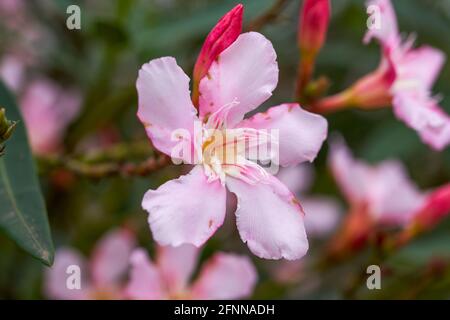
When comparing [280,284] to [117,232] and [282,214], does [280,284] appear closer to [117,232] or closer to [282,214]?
[117,232]

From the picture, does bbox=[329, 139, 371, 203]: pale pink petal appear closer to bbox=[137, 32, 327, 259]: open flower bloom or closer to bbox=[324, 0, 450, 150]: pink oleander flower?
bbox=[324, 0, 450, 150]: pink oleander flower

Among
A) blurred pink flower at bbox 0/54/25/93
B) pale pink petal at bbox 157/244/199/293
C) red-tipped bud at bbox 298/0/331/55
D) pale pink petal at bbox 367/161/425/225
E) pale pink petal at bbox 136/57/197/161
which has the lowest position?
pale pink petal at bbox 157/244/199/293

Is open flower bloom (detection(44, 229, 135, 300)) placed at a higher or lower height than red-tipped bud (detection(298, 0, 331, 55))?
lower

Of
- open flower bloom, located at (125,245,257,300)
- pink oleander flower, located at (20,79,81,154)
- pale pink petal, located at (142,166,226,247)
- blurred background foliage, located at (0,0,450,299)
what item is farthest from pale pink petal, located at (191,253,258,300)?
pink oleander flower, located at (20,79,81,154)

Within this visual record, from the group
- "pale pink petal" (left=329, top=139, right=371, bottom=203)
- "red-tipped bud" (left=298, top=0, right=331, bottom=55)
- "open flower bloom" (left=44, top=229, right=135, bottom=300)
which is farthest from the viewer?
"pale pink petal" (left=329, top=139, right=371, bottom=203)

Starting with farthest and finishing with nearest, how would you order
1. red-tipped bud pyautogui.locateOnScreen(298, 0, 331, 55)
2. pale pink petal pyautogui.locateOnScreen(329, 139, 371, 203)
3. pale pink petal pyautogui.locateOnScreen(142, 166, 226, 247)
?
pale pink petal pyautogui.locateOnScreen(329, 139, 371, 203)
red-tipped bud pyautogui.locateOnScreen(298, 0, 331, 55)
pale pink petal pyautogui.locateOnScreen(142, 166, 226, 247)

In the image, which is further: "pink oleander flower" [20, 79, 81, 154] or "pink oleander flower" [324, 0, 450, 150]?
"pink oleander flower" [20, 79, 81, 154]

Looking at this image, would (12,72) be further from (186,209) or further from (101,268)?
(186,209)
